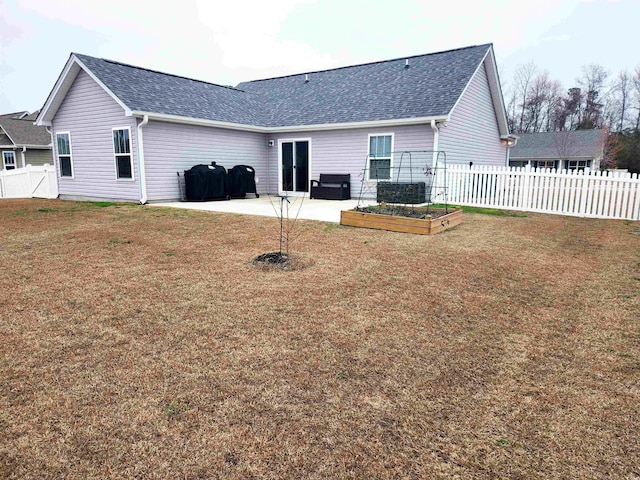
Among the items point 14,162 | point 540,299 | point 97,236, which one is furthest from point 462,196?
point 14,162

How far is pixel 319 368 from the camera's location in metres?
2.57

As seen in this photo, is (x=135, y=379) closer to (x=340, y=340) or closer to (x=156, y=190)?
(x=340, y=340)

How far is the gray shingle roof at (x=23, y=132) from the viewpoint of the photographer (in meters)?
24.0

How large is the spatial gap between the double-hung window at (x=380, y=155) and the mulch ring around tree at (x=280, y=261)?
8.22 m

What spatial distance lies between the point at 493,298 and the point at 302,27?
82.0 feet

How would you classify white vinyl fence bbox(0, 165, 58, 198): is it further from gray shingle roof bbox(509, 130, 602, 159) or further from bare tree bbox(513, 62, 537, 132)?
bare tree bbox(513, 62, 537, 132)

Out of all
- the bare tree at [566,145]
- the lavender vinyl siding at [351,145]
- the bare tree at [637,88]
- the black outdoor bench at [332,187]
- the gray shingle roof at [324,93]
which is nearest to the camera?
A: the gray shingle roof at [324,93]

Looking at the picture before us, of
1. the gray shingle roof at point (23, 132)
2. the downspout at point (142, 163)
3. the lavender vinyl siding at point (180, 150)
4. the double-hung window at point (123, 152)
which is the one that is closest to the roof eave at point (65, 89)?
the downspout at point (142, 163)

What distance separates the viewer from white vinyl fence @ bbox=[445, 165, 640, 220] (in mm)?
9289

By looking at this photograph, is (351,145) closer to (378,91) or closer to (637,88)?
(378,91)

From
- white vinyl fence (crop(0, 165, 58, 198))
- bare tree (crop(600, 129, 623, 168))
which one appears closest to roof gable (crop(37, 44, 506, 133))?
white vinyl fence (crop(0, 165, 58, 198))

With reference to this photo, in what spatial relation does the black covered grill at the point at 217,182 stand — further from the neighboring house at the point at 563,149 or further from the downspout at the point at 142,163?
the neighboring house at the point at 563,149

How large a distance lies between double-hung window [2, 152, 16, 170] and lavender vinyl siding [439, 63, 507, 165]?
25379 mm

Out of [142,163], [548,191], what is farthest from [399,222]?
[142,163]
